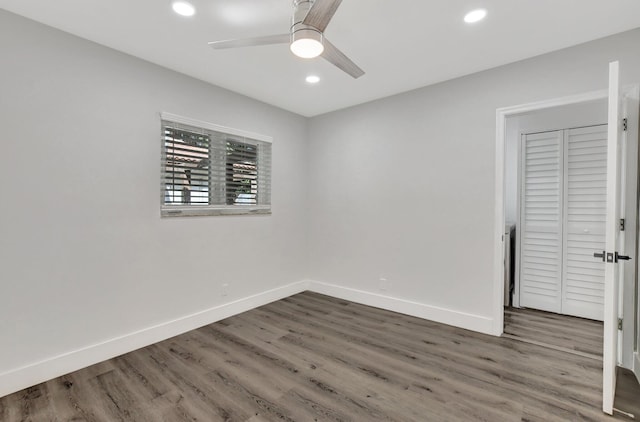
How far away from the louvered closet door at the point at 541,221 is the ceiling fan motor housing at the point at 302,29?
10.7 ft

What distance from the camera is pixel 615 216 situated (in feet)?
5.90

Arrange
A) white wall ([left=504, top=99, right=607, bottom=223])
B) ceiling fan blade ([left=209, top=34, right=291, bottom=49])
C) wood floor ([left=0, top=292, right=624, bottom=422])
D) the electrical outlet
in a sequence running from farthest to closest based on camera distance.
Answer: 1. the electrical outlet
2. white wall ([left=504, top=99, right=607, bottom=223])
3. wood floor ([left=0, top=292, right=624, bottom=422])
4. ceiling fan blade ([left=209, top=34, right=291, bottom=49])

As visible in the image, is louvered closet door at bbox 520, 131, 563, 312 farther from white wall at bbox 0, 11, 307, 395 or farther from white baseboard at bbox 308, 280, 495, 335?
white wall at bbox 0, 11, 307, 395

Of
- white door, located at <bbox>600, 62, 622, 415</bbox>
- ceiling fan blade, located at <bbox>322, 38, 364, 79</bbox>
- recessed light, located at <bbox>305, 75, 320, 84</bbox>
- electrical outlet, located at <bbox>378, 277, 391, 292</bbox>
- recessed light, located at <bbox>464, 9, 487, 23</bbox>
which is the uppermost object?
recessed light, located at <bbox>464, 9, 487, 23</bbox>

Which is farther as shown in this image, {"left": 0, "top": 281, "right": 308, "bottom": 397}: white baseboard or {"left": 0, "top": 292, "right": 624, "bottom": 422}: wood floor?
{"left": 0, "top": 281, "right": 308, "bottom": 397}: white baseboard

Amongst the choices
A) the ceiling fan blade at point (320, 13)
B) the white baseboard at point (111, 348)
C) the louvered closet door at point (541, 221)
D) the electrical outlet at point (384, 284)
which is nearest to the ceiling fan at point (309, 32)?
the ceiling fan blade at point (320, 13)

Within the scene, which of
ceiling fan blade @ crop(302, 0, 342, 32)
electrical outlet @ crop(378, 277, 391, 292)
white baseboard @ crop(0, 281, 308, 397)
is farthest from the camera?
electrical outlet @ crop(378, 277, 391, 292)

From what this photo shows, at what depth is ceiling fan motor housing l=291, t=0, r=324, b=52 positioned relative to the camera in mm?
1645

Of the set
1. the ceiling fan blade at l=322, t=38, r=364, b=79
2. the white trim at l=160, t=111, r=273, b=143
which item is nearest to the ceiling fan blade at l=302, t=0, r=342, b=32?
the ceiling fan blade at l=322, t=38, r=364, b=79

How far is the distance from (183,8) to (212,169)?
1.57 meters

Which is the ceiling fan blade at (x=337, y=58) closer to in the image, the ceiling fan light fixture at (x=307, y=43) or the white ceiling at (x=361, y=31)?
the ceiling fan light fixture at (x=307, y=43)

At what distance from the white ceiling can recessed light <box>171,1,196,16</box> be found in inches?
1.8

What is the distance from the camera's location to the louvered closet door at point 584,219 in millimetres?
3250

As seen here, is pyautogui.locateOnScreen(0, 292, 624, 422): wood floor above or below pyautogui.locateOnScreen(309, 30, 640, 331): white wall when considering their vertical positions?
below
